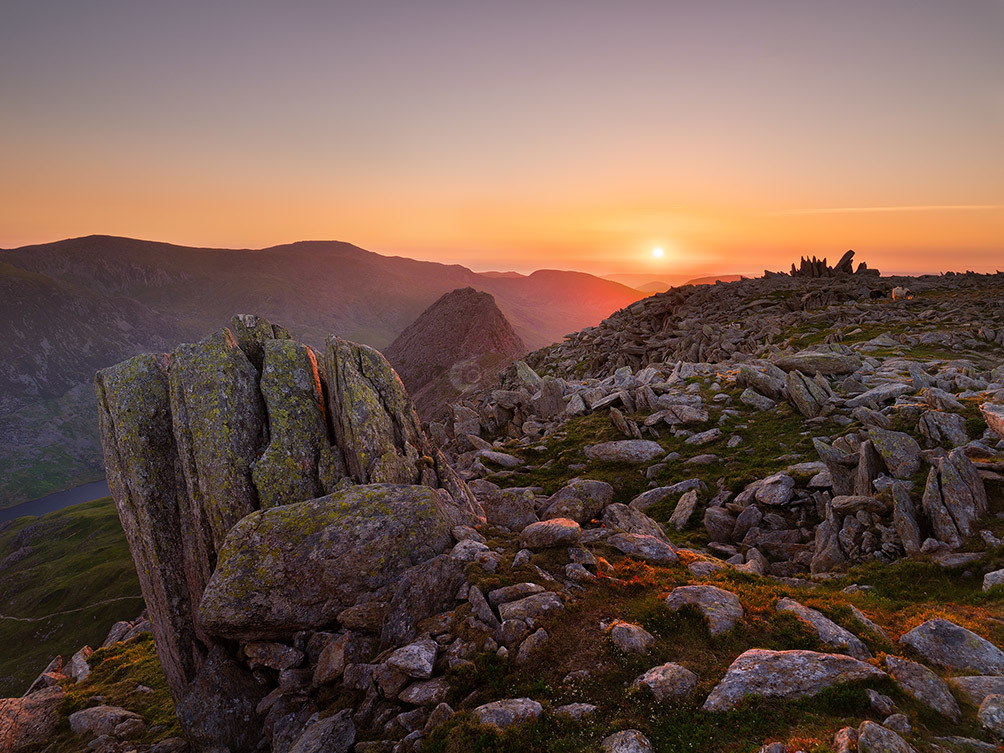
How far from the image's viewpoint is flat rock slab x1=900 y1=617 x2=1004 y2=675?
9.06m

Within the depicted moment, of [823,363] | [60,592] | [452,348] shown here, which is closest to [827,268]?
[823,363]

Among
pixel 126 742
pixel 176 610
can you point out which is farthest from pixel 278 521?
pixel 126 742

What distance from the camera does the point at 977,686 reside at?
823 centimetres

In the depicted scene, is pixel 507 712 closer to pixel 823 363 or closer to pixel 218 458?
pixel 218 458

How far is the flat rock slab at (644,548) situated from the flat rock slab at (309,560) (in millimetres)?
5361

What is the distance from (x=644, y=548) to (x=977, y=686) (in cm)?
716

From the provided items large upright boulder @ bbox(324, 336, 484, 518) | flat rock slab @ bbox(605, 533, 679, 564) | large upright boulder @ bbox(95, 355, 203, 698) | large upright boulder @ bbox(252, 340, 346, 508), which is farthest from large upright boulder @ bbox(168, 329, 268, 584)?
flat rock slab @ bbox(605, 533, 679, 564)

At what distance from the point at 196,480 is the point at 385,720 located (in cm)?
1097

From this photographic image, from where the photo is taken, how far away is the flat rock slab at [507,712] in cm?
813

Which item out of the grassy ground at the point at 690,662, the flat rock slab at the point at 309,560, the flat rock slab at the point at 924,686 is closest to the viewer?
the grassy ground at the point at 690,662

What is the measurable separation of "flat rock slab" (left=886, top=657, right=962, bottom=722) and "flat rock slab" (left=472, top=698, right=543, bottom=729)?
6.79 m

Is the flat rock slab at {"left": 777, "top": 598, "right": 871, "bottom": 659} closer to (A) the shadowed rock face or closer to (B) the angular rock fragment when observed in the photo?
(A) the shadowed rock face

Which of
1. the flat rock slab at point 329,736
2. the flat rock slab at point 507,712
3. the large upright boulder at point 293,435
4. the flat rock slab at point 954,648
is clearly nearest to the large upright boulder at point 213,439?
the large upright boulder at point 293,435

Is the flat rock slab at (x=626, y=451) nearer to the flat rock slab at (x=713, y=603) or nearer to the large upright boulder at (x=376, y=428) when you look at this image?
the large upright boulder at (x=376, y=428)
